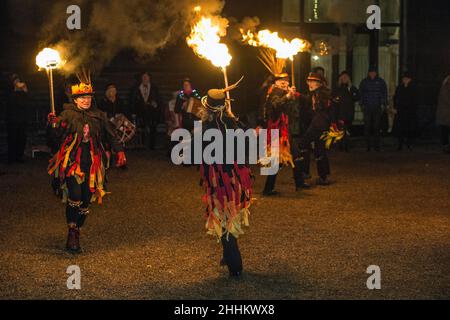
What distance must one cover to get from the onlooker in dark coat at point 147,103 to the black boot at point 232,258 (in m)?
11.1

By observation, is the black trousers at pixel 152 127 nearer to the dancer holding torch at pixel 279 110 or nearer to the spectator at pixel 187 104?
the spectator at pixel 187 104

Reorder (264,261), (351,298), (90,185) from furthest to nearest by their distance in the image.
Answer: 1. (90,185)
2. (264,261)
3. (351,298)

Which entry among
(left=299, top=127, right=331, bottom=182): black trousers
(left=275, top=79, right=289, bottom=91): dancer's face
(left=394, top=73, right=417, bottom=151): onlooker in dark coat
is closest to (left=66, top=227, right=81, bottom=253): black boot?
(left=275, top=79, right=289, bottom=91): dancer's face

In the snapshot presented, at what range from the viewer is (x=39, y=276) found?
8109 mm

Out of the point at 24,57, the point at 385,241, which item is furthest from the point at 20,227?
the point at 24,57

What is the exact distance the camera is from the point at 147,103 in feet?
62.6

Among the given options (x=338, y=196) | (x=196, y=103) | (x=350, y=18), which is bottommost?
(x=338, y=196)

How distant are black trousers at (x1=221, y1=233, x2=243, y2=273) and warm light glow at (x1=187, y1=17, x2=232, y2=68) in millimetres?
3358

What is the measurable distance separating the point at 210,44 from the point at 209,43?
0.10ft

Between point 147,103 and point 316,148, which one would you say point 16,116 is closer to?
point 147,103

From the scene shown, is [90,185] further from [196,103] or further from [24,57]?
[24,57]

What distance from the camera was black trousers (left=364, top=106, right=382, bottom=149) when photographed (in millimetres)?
18984

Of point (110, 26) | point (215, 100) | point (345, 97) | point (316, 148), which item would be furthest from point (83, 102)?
point (345, 97)

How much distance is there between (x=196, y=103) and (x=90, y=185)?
770cm
